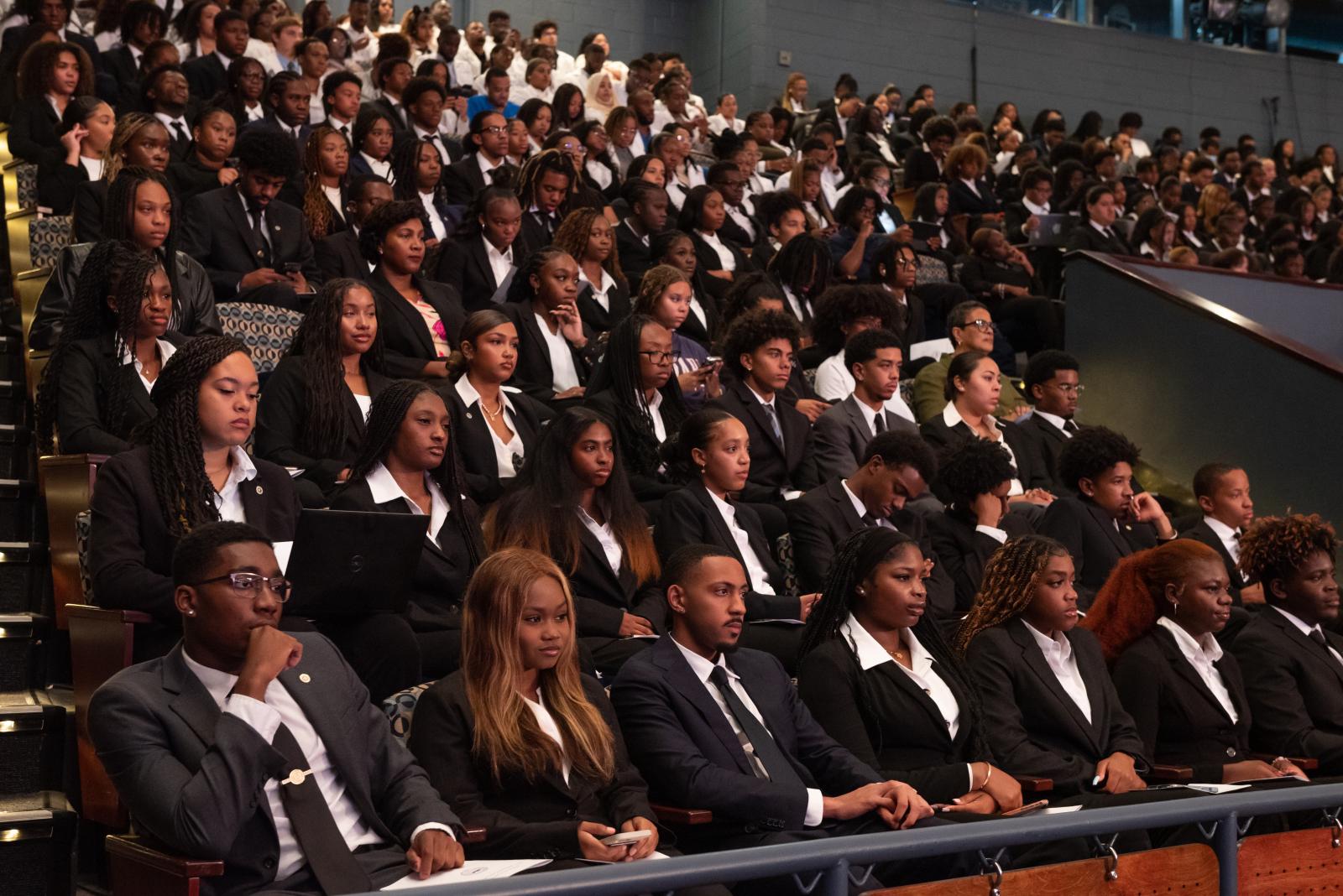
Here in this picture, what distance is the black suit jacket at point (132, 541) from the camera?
3.61 meters

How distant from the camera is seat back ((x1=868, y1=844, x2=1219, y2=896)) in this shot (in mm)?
2754

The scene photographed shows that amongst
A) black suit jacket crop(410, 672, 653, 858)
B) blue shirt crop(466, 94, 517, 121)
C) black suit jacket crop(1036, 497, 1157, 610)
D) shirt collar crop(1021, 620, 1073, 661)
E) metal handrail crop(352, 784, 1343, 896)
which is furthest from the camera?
blue shirt crop(466, 94, 517, 121)

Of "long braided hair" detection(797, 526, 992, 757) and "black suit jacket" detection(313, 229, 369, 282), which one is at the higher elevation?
"black suit jacket" detection(313, 229, 369, 282)

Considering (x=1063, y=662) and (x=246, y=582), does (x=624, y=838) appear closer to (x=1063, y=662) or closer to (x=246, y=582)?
(x=246, y=582)

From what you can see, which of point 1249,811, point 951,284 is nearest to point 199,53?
point 951,284

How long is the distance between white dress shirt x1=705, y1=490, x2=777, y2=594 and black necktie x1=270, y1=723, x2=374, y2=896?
7.35 ft

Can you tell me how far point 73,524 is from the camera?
4195mm

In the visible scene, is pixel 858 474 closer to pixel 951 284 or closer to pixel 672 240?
pixel 672 240

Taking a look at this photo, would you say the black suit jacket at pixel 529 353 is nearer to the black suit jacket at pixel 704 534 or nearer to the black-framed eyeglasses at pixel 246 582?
the black suit jacket at pixel 704 534

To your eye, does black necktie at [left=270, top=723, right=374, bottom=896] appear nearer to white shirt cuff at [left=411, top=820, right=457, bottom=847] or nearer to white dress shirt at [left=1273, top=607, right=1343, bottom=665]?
white shirt cuff at [left=411, top=820, right=457, bottom=847]

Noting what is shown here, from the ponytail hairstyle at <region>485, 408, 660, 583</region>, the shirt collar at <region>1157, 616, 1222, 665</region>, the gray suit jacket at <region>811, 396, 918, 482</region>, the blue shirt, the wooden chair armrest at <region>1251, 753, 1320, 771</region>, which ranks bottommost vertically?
the wooden chair armrest at <region>1251, 753, 1320, 771</region>

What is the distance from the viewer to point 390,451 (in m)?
4.45

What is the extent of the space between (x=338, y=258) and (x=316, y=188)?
2.45ft

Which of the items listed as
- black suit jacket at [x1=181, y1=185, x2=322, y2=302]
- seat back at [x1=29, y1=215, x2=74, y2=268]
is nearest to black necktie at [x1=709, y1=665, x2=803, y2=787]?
black suit jacket at [x1=181, y1=185, x2=322, y2=302]
